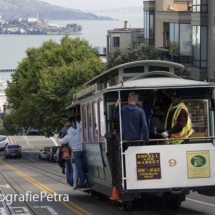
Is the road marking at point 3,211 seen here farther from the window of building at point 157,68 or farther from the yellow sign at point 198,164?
the window of building at point 157,68

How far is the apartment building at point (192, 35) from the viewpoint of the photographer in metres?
29.5

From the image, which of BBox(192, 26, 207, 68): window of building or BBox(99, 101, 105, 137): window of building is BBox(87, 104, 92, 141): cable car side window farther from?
BBox(192, 26, 207, 68): window of building

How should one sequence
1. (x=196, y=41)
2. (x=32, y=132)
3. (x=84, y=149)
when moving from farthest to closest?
1. (x=32, y=132)
2. (x=196, y=41)
3. (x=84, y=149)

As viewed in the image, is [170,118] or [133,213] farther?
[133,213]

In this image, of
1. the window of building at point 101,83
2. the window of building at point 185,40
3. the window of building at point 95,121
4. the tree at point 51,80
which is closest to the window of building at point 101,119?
the window of building at point 95,121

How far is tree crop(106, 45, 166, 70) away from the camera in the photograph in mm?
38125

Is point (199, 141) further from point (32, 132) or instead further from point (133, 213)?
point (32, 132)

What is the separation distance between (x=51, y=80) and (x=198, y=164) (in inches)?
1173

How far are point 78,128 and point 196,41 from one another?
2126 cm

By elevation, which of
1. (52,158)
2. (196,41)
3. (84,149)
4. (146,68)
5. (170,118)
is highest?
(196,41)

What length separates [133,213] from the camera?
9.08 m

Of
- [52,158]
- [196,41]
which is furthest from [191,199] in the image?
[52,158]

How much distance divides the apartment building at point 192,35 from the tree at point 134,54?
0.96 m

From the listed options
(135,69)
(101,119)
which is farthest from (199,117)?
(101,119)
